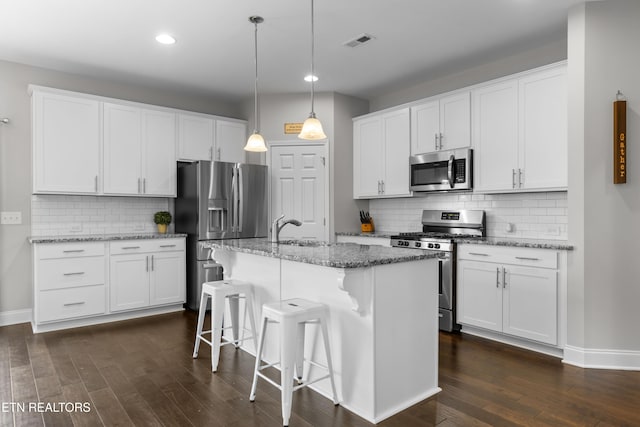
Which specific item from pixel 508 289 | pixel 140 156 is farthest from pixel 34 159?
pixel 508 289

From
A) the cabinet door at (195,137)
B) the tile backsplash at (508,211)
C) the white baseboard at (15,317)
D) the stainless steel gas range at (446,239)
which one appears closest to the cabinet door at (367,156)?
the tile backsplash at (508,211)

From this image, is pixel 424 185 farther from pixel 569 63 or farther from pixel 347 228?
pixel 569 63

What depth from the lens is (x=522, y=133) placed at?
3.76m

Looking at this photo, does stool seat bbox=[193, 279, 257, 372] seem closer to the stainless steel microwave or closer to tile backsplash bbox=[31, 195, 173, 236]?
tile backsplash bbox=[31, 195, 173, 236]

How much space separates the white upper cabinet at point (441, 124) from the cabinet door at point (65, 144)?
11.8ft

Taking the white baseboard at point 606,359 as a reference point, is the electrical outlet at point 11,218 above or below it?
above

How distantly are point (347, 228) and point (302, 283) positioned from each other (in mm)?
2706

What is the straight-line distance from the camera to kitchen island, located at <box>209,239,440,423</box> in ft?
7.55

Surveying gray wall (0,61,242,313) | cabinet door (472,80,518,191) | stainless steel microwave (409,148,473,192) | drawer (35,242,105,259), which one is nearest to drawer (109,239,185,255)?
drawer (35,242,105,259)

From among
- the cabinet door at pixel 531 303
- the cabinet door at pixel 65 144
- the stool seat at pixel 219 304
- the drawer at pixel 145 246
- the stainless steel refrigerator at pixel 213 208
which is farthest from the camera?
the stainless steel refrigerator at pixel 213 208

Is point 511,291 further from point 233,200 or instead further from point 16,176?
point 16,176

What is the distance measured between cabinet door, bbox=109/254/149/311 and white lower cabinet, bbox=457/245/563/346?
3377 mm

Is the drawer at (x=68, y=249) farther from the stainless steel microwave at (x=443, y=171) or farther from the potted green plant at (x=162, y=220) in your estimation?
the stainless steel microwave at (x=443, y=171)

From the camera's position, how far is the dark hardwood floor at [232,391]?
2.31 metres
